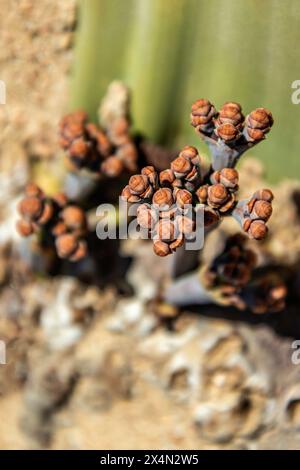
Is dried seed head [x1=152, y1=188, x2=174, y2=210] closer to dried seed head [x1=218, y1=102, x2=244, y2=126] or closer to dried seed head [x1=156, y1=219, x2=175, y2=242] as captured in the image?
dried seed head [x1=156, y1=219, x2=175, y2=242]

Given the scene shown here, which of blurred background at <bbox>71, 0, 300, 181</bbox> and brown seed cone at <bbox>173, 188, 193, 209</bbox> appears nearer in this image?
brown seed cone at <bbox>173, 188, 193, 209</bbox>

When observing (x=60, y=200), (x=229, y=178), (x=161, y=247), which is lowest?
(x=161, y=247)

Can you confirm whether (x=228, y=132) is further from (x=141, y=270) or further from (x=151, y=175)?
(x=141, y=270)

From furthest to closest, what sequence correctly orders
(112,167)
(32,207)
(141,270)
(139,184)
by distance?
(141,270) → (112,167) → (32,207) → (139,184)

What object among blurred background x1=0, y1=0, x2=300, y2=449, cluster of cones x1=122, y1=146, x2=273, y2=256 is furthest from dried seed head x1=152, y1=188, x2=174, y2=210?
blurred background x1=0, y1=0, x2=300, y2=449

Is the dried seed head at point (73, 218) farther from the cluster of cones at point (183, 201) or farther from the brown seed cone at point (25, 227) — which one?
the cluster of cones at point (183, 201)

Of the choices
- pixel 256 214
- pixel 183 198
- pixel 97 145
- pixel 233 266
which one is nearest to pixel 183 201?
pixel 183 198

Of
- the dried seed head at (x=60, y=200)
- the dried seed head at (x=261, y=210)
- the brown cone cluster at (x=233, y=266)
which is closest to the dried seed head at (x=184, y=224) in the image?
the dried seed head at (x=261, y=210)

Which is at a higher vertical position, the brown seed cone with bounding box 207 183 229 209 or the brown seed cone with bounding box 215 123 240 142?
the brown seed cone with bounding box 215 123 240 142
